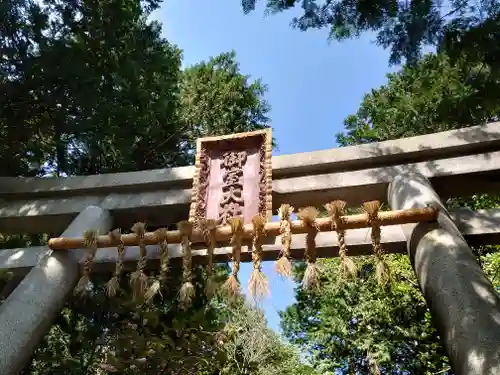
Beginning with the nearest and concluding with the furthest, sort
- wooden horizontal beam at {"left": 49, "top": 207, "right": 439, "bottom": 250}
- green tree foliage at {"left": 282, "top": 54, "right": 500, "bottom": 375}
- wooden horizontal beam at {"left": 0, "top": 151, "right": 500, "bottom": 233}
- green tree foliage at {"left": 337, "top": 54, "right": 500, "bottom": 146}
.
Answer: wooden horizontal beam at {"left": 49, "top": 207, "right": 439, "bottom": 250} < wooden horizontal beam at {"left": 0, "top": 151, "right": 500, "bottom": 233} < green tree foliage at {"left": 337, "top": 54, "right": 500, "bottom": 146} < green tree foliage at {"left": 282, "top": 54, "right": 500, "bottom": 375}

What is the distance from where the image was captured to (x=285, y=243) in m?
3.05

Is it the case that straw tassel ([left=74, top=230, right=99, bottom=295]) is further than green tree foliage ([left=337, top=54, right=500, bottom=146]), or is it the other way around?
green tree foliage ([left=337, top=54, right=500, bottom=146])

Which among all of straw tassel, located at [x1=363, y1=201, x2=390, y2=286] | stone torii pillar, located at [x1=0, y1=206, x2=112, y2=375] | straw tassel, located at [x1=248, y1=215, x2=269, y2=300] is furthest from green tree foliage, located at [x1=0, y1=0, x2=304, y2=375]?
straw tassel, located at [x1=363, y1=201, x2=390, y2=286]

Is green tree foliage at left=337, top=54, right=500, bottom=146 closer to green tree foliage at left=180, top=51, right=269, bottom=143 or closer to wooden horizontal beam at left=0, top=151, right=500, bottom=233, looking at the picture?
wooden horizontal beam at left=0, top=151, right=500, bottom=233

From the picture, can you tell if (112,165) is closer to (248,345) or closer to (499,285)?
(248,345)

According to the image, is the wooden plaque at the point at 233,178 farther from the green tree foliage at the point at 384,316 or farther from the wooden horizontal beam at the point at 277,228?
the green tree foliage at the point at 384,316

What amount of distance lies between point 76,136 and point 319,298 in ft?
15.7

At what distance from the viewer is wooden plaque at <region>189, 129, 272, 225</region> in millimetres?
3729

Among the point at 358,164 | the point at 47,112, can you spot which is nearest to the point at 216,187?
the point at 358,164

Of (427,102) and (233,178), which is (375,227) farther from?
(427,102)

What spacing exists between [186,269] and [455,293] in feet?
5.64

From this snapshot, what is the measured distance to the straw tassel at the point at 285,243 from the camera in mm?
2912

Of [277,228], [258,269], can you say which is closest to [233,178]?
[277,228]

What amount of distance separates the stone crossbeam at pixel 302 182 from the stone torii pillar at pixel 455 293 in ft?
1.63
